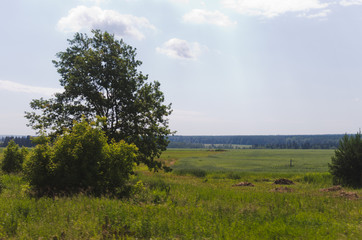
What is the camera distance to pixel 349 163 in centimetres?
2267

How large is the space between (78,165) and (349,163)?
885 inches

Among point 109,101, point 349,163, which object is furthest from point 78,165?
point 349,163

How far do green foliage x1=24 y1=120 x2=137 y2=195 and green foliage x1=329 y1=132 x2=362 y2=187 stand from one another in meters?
20.4

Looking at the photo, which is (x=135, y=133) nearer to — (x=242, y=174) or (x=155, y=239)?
(x=155, y=239)

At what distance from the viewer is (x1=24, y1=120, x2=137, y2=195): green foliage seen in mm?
10859

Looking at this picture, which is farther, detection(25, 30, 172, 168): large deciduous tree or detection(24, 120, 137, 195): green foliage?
detection(25, 30, 172, 168): large deciduous tree

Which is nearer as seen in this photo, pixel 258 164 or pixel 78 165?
pixel 78 165

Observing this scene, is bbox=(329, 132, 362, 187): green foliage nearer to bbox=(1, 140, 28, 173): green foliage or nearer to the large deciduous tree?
the large deciduous tree

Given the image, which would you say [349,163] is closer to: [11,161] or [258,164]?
[11,161]

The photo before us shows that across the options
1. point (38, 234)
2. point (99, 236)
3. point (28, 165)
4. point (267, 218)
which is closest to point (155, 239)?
point (99, 236)

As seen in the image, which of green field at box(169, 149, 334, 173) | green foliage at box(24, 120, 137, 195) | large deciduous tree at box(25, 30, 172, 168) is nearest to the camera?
green foliage at box(24, 120, 137, 195)

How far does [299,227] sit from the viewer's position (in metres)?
7.27

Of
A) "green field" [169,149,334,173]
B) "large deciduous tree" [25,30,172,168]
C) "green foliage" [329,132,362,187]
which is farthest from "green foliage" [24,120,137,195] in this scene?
"green field" [169,149,334,173]

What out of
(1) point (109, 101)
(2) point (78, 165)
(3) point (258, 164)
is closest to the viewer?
(2) point (78, 165)
